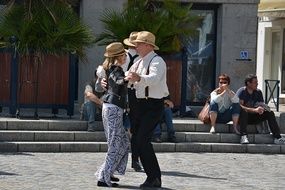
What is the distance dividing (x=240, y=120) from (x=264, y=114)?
21.8 inches

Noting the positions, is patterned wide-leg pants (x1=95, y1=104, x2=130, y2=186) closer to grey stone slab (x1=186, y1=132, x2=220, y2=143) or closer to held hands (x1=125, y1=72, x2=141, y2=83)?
held hands (x1=125, y1=72, x2=141, y2=83)

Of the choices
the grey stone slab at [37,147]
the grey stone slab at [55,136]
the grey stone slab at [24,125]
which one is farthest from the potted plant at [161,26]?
the grey stone slab at [37,147]

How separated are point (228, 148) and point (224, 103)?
927 millimetres

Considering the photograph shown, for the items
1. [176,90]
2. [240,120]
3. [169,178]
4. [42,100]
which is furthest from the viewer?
[176,90]

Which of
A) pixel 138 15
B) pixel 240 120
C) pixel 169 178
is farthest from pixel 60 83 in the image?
pixel 169 178

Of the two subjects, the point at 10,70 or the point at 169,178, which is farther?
the point at 10,70

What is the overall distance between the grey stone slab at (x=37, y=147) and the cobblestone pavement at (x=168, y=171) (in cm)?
36

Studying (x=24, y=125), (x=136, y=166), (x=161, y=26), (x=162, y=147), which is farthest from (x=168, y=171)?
(x=161, y=26)

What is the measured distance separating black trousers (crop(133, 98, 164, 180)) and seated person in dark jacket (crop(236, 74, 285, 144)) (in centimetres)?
582

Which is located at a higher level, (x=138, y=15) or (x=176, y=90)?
(x=138, y=15)

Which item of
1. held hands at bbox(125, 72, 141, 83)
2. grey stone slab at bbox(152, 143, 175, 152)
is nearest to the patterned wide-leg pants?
held hands at bbox(125, 72, 141, 83)

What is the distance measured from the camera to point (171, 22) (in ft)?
60.8

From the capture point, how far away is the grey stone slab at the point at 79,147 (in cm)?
1552

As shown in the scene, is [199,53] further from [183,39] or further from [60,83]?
[60,83]
